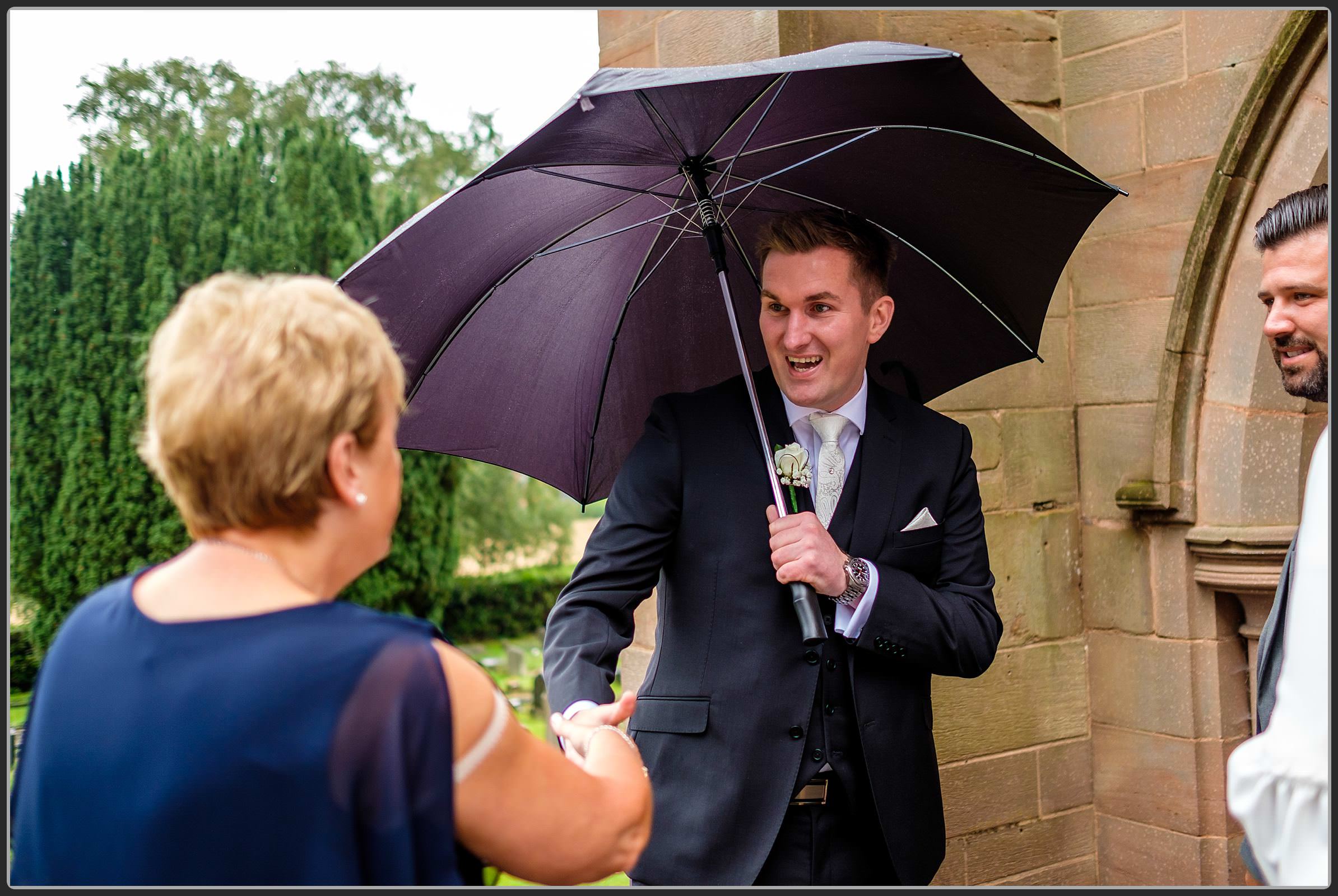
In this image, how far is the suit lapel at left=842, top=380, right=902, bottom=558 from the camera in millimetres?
2299

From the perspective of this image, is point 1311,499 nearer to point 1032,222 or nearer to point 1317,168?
point 1032,222

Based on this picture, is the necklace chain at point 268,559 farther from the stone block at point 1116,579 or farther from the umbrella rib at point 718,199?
the stone block at point 1116,579

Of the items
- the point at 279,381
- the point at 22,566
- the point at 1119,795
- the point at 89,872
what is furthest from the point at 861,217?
the point at 22,566

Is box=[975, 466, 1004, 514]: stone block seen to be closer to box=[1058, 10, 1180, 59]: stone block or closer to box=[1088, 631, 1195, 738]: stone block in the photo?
box=[1088, 631, 1195, 738]: stone block

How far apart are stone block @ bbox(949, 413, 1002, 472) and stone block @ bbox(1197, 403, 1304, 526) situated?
68 centimetres

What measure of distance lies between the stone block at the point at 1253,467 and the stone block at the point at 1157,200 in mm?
678

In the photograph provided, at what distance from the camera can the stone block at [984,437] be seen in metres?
3.76

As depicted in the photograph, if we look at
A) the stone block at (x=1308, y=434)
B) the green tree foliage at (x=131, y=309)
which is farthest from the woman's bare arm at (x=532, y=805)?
the green tree foliage at (x=131, y=309)

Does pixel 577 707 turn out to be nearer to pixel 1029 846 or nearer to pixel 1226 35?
pixel 1029 846

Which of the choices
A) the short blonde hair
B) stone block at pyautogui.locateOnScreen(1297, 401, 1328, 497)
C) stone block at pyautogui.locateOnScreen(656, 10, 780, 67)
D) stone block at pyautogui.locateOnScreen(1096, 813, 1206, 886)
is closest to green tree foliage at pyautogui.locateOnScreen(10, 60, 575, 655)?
stone block at pyautogui.locateOnScreen(656, 10, 780, 67)

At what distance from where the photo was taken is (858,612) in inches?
85.4

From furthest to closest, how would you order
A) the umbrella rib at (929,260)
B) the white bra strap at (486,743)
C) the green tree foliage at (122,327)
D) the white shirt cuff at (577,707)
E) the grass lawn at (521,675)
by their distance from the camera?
the green tree foliage at (122,327)
the grass lawn at (521,675)
the umbrella rib at (929,260)
the white shirt cuff at (577,707)
the white bra strap at (486,743)

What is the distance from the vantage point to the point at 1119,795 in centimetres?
395

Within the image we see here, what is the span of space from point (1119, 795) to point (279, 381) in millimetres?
3632
